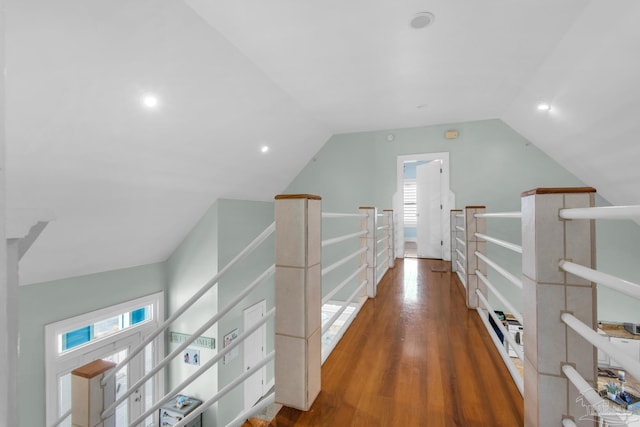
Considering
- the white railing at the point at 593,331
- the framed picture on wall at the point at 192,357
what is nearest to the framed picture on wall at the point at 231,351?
the framed picture on wall at the point at 192,357

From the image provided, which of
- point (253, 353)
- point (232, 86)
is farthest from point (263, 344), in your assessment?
point (232, 86)

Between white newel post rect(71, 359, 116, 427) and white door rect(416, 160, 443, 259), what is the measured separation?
493 cm

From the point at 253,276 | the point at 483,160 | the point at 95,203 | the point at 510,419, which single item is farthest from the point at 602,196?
the point at 95,203

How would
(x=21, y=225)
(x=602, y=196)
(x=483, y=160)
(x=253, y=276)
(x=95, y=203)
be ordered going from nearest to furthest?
(x=21, y=225), (x=95, y=203), (x=602, y=196), (x=483, y=160), (x=253, y=276)

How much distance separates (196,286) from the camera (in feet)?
14.9

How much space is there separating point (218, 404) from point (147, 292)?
6.67ft

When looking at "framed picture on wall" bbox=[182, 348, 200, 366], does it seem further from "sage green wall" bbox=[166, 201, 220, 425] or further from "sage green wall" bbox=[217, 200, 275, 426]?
"sage green wall" bbox=[217, 200, 275, 426]

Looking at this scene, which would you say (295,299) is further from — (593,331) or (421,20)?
(421,20)

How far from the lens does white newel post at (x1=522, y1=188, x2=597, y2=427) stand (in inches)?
34.3

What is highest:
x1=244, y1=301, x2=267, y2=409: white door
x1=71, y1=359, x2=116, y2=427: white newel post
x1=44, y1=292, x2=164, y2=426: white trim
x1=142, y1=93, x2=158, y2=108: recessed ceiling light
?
x1=142, y1=93, x2=158, y2=108: recessed ceiling light

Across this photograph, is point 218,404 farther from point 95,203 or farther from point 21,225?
point 21,225

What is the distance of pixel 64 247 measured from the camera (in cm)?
304

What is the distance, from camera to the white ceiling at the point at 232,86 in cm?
192

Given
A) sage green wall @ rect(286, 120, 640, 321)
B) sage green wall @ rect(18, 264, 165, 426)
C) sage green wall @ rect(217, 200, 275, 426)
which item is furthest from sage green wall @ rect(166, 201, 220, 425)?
sage green wall @ rect(286, 120, 640, 321)
